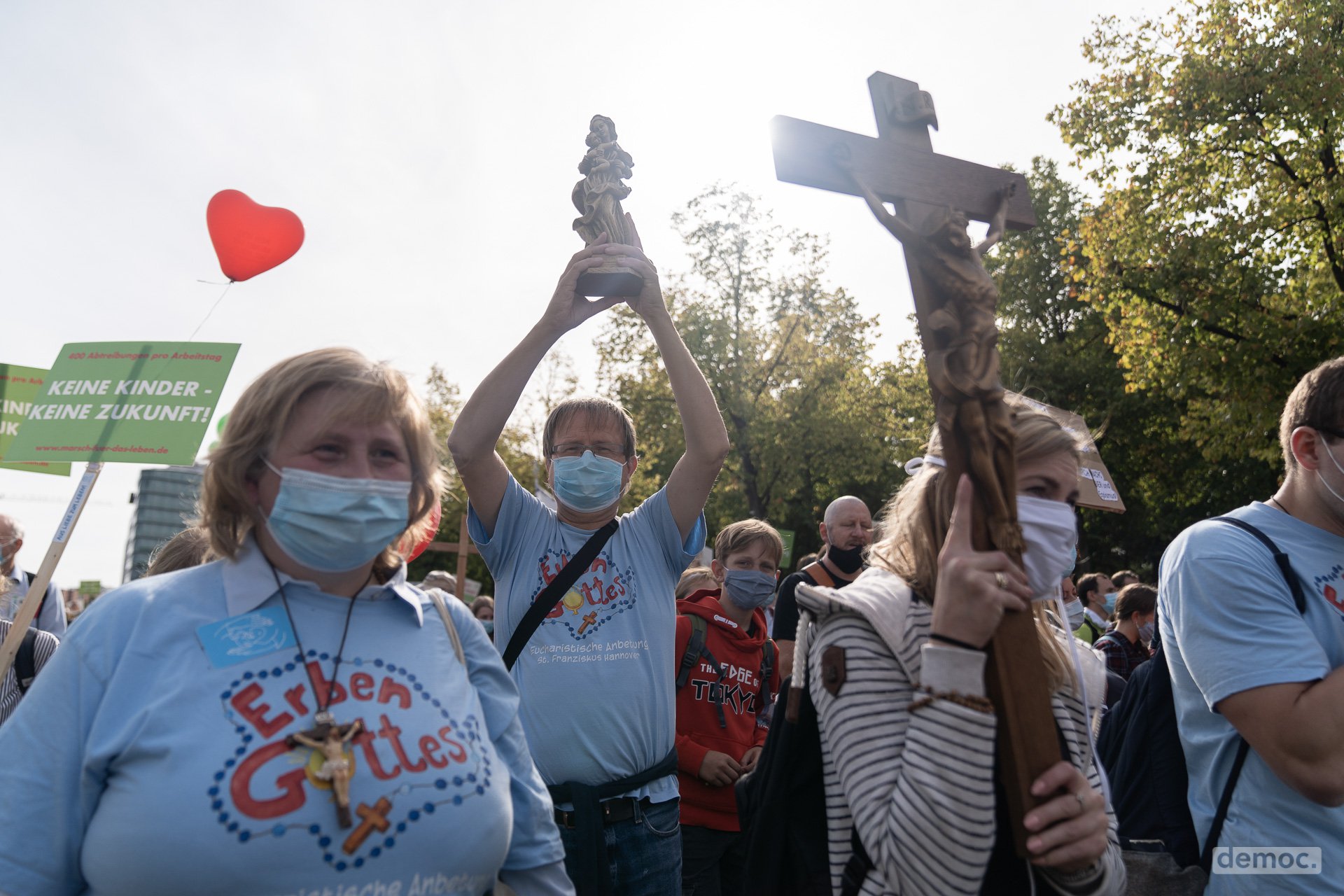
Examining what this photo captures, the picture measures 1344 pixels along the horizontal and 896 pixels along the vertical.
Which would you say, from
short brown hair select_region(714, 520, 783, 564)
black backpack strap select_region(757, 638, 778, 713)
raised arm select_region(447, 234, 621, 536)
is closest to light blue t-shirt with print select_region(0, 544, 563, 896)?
raised arm select_region(447, 234, 621, 536)

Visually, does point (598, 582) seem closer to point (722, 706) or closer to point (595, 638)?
point (595, 638)

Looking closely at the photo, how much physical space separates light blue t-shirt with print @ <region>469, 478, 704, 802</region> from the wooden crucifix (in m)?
1.48

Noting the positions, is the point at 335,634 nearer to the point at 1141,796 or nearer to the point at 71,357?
the point at 1141,796

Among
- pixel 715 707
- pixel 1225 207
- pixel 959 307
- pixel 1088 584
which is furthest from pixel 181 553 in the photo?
pixel 1225 207

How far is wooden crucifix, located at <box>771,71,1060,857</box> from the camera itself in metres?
1.78

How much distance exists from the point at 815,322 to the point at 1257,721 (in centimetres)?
2374

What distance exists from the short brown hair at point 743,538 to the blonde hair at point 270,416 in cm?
331

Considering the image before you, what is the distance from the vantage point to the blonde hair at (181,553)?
136 inches

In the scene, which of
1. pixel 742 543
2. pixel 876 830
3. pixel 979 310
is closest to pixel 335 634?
pixel 876 830

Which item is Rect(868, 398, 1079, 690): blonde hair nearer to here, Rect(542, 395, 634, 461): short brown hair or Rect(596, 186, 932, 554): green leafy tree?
Rect(542, 395, 634, 461): short brown hair

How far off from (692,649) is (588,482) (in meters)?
1.38

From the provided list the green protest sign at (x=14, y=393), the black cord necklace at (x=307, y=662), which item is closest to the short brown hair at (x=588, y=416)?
the black cord necklace at (x=307, y=662)

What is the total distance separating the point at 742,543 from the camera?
5.27 m

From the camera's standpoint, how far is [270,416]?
1.96m
